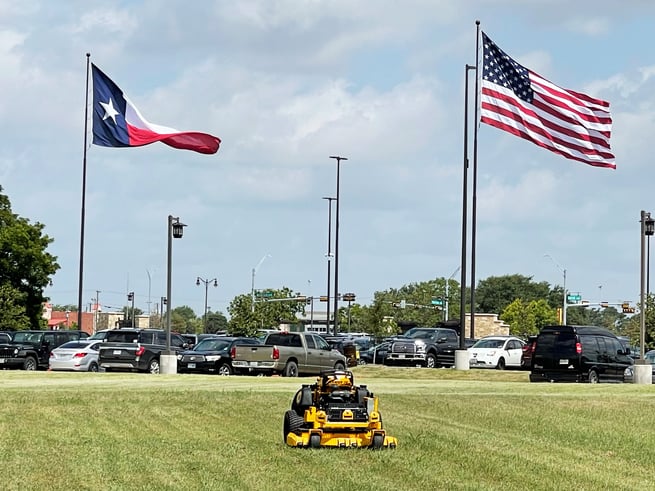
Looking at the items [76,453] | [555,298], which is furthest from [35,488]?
[555,298]

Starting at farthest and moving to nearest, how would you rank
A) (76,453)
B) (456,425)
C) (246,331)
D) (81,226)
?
(246,331), (81,226), (456,425), (76,453)

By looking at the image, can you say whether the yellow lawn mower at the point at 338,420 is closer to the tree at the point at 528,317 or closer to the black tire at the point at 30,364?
the black tire at the point at 30,364

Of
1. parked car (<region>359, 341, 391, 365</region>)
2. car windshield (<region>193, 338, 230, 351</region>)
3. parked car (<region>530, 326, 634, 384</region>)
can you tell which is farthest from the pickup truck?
parked car (<region>359, 341, 391, 365</region>)

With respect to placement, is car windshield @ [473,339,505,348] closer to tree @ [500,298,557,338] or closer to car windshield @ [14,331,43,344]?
car windshield @ [14,331,43,344]

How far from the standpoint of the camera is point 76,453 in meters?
16.0

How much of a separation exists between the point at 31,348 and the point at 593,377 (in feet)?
65.3

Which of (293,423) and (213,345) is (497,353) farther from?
(293,423)

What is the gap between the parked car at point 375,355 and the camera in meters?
54.6

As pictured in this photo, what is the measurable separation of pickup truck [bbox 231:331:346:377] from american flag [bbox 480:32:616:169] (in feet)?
32.2

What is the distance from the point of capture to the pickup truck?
38125 millimetres

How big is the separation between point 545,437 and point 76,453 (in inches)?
285

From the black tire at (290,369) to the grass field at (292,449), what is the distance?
815 cm

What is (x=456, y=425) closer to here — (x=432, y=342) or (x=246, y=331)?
(x=432, y=342)

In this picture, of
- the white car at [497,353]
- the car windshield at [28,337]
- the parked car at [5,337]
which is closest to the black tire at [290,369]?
the car windshield at [28,337]
